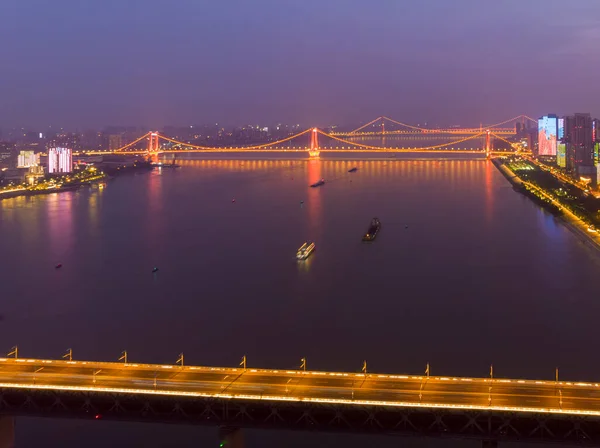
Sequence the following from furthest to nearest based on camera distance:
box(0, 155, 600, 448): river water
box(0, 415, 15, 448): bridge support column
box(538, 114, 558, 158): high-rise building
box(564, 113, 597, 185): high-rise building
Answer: box(538, 114, 558, 158): high-rise building < box(564, 113, 597, 185): high-rise building < box(0, 155, 600, 448): river water < box(0, 415, 15, 448): bridge support column

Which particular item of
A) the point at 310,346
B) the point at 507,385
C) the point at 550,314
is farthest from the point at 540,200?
the point at 507,385

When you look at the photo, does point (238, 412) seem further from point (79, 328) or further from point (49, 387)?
point (79, 328)

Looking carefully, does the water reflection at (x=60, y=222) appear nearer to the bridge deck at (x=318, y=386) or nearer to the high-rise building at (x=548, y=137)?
the bridge deck at (x=318, y=386)

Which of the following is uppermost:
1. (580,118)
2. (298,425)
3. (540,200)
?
(580,118)

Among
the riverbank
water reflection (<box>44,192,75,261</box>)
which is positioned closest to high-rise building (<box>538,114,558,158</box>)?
the riverbank

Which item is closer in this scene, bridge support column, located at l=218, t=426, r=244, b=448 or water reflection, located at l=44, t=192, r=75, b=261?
bridge support column, located at l=218, t=426, r=244, b=448

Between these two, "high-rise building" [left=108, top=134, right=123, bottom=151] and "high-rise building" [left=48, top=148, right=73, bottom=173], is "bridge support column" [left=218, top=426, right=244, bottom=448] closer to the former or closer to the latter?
"high-rise building" [left=48, top=148, right=73, bottom=173]
